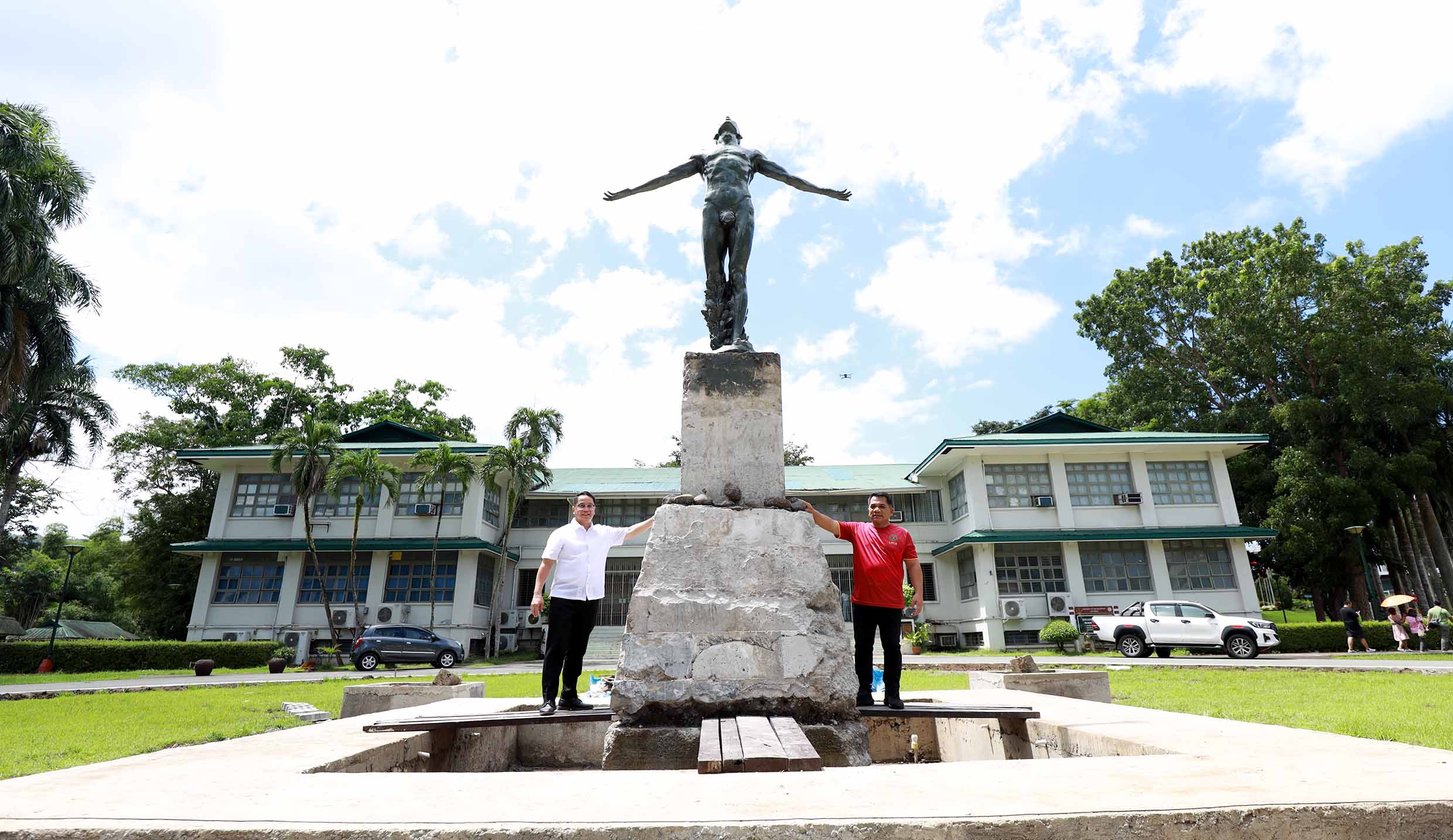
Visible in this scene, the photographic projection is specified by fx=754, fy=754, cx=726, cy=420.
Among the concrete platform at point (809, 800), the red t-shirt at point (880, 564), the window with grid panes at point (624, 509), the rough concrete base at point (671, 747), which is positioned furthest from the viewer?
the window with grid panes at point (624, 509)

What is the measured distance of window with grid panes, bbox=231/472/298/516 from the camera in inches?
1049

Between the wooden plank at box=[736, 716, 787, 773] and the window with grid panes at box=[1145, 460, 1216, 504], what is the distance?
26120 mm

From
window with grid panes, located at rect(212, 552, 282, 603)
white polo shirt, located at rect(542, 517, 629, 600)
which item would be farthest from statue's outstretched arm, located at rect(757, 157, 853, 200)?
window with grid panes, located at rect(212, 552, 282, 603)

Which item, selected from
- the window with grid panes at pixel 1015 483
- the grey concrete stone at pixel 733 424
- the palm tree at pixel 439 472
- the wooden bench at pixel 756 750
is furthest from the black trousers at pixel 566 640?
the window with grid panes at pixel 1015 483

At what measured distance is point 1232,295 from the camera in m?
28.1

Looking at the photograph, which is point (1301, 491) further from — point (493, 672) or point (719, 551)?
point (719, 551)

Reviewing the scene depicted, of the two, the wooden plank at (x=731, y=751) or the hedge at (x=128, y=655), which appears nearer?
Answer: the wooden plank at (x=731, y=751)

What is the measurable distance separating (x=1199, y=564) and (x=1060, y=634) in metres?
6.91

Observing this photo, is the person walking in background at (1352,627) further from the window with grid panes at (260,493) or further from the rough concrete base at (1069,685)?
the window with grid panes at (260,493)

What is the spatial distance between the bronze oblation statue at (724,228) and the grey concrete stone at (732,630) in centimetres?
191

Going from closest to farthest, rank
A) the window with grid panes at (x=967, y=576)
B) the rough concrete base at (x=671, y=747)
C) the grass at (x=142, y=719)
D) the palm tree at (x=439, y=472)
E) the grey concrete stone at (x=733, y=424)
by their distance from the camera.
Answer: the rough concrete base at (x=671, y=747) < the grey concrete stone at (x=733, y=424) < the grass at (x=142, y=719) < the palm tree at (x=439, y=472) < the window with grid panes at (x=967, y=576)

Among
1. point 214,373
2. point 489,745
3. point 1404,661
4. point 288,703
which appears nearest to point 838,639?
point 489,745

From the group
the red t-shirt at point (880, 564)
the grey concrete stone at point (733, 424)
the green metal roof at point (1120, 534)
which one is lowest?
the red t-shirt at point (880, 564)

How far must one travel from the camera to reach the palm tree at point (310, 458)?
23922 millimetres
